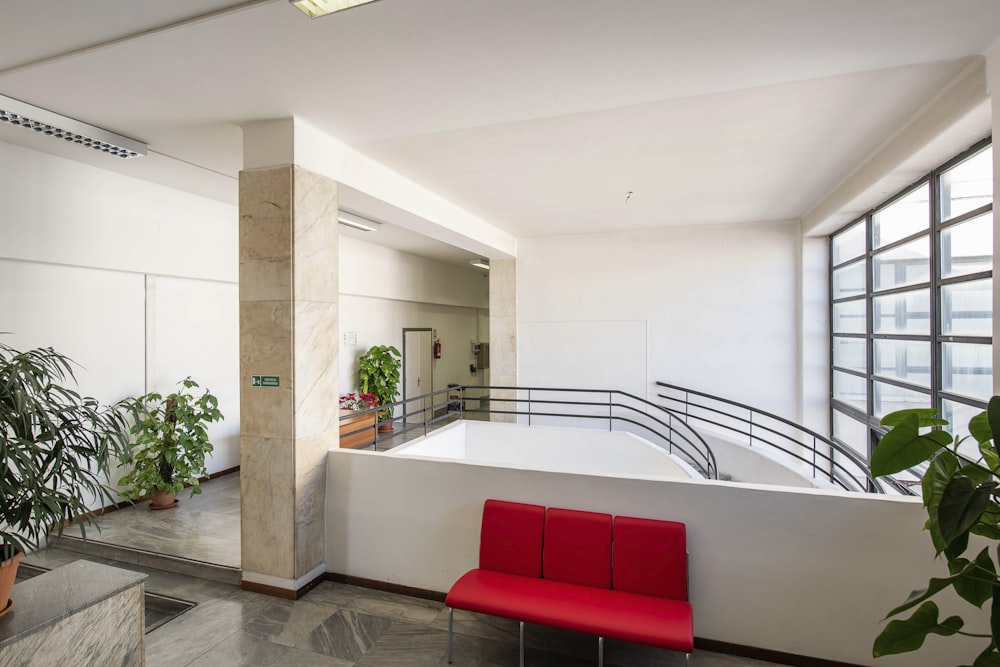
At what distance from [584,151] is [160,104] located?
3.20 m

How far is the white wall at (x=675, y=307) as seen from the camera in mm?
7125

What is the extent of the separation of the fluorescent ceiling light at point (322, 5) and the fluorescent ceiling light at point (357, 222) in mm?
4094

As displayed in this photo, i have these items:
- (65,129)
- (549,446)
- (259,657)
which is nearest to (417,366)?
(549,446)

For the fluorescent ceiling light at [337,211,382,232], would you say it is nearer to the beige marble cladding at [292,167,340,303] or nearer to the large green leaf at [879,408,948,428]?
the beige marble cladding at [292,167,340,303]

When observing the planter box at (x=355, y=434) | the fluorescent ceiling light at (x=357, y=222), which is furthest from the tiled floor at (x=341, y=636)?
the fluorescent ceiling light at (x=357, y=222)

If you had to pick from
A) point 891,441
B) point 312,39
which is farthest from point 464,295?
point 891,441

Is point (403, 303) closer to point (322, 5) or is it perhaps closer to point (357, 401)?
point (357, 401)

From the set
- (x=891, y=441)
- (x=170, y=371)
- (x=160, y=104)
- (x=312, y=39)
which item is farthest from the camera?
(x=170, y=371)

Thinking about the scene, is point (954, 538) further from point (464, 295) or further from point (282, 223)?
point (464, 295)

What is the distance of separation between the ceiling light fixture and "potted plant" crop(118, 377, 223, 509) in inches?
88.3

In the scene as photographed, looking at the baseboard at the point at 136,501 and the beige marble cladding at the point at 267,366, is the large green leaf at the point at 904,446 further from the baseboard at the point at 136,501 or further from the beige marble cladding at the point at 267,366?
the baseboard at the point at 136,501

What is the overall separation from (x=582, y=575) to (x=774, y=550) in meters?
1.09

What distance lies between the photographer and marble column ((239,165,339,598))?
3.40 m

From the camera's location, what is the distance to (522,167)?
15.4ft
